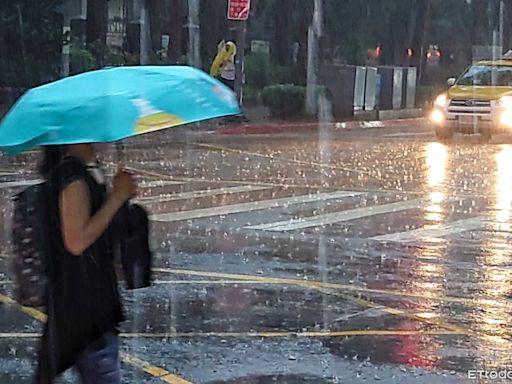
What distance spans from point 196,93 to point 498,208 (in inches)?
388

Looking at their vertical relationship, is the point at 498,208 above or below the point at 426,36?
below

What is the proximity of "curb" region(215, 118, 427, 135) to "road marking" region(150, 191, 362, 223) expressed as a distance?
12.0 metres

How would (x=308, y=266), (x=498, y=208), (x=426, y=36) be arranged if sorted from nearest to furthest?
(x=308, y=266), (x=498, y=208), (x=426, y=36)

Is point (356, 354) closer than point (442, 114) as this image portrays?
Yes

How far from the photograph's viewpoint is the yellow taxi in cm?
2452

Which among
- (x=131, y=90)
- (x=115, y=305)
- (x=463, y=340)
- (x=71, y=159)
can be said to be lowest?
(x=463, y=340)

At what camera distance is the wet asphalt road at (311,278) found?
6559 millimetres

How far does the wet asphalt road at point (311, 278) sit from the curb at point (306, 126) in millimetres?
9128

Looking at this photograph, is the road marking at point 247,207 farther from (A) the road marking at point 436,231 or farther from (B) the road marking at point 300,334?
(B) the road marking at point 300,334

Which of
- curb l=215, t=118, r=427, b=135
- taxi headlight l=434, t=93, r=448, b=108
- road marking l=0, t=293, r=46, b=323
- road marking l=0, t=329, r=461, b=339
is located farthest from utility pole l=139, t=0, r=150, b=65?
road marking l=0, t=329, r=461, b=339

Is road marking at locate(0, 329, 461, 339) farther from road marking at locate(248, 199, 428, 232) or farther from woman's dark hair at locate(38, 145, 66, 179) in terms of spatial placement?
road marking at locate(248, 199, 428, 232)

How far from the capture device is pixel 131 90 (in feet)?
14.0

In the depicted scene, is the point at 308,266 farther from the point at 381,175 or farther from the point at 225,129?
the point at 225,129

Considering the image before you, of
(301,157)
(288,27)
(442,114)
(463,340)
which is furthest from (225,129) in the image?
(463,340)
